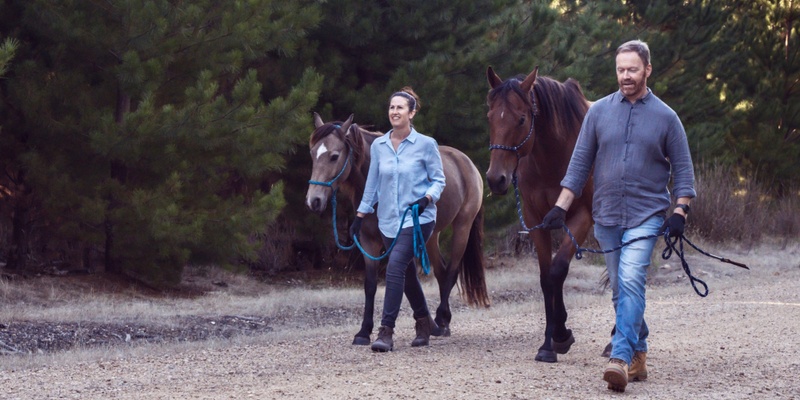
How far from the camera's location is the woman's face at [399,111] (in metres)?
8.43

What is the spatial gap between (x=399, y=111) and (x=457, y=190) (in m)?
2.09

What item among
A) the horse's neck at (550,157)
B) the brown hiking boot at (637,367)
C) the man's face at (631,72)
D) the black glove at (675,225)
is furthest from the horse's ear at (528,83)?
the brown hiking boot at (637,367)

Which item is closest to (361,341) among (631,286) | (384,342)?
(384,342)

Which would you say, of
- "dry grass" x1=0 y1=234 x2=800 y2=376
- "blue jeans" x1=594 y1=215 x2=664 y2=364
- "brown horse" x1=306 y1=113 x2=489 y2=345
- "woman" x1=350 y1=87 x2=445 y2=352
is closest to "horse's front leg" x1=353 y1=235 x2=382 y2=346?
"brown horse" x1=306 y1=113 x2=489 y2=345

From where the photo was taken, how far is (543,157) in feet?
27.1

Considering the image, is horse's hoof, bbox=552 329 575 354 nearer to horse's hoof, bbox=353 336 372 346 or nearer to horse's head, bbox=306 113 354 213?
horse's hoof, bbox=353 336 372 346

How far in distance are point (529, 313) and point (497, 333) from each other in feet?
6.85

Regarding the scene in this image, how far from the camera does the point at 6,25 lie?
1278 centimetres

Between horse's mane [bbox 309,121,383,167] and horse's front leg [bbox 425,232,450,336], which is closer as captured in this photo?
horse's mane [bbox 309,121,383,167]

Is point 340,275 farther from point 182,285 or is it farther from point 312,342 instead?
point 312,342

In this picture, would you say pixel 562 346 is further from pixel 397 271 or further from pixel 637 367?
pixel 397 271

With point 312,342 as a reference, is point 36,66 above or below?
above

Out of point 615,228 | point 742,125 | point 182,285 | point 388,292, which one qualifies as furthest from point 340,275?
point 742,125

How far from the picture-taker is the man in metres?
6.48
